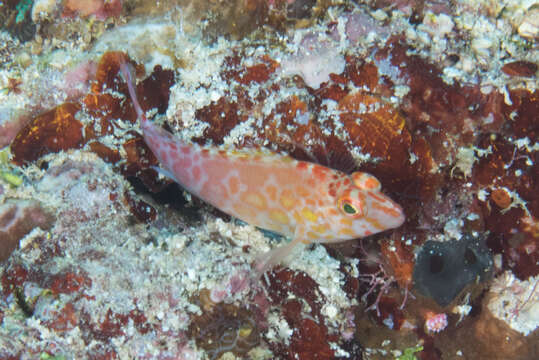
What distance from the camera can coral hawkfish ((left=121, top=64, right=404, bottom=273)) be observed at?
3275 mm

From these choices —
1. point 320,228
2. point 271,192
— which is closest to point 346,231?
point 320,228

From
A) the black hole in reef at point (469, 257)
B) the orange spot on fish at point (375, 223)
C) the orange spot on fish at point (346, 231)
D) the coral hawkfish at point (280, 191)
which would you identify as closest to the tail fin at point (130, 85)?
the coral hawkfish at point (280, 191)

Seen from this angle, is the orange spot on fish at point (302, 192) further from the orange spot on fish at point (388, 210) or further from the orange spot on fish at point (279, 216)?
the orange spot on fish at point (388, 210)

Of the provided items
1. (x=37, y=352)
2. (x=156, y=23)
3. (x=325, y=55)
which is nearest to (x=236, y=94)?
(x=325, y=55)

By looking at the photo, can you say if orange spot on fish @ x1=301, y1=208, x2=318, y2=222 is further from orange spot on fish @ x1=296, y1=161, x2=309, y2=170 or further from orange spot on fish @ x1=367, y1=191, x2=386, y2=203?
orange spot on fish @ x1=367, y1=191, x2=386, y2=203

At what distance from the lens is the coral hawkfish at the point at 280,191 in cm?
328

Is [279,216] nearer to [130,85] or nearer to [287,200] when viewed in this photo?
[287,200]

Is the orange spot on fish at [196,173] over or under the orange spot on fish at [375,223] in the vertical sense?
over

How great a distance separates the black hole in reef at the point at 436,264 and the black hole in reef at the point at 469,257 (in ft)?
0.84

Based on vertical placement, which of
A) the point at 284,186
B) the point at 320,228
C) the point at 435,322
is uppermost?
the point at 284,186

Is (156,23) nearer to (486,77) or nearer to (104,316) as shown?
(104,316)

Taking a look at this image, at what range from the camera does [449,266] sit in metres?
3.76

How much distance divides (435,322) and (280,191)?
7.40 feet

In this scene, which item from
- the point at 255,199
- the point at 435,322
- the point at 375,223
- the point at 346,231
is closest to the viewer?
the point at 375,223
